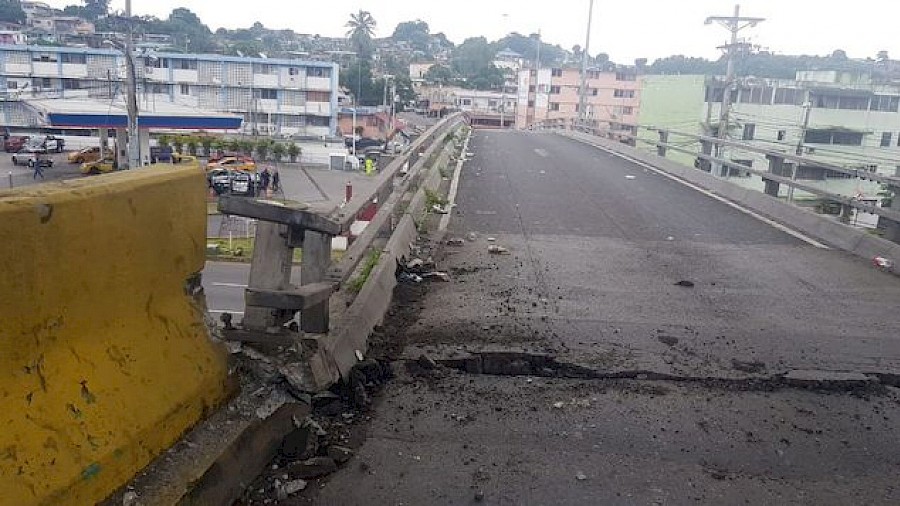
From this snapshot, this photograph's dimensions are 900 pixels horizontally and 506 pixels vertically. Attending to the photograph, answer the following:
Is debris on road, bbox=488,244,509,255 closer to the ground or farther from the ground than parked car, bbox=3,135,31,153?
farther from the ground

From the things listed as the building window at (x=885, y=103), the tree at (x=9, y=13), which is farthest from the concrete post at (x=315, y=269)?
the tree at (x=9, y=13)

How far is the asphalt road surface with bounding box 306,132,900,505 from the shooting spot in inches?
141

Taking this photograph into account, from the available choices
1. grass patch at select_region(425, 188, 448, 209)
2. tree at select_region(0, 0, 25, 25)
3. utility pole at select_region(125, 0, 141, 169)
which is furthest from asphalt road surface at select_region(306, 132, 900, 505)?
tree at select_region(0, 0, 25, 25)

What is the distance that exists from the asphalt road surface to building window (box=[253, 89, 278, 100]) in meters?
53.0

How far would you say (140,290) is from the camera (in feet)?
10.5

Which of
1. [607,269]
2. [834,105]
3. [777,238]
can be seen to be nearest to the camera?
[607,269]

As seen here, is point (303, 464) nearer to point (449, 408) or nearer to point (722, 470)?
point (449, 408)

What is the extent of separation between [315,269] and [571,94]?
8861 centimetres

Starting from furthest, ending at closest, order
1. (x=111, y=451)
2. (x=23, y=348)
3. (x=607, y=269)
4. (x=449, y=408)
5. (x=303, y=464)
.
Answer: (x=607, y=269) < (x=449, y=408) < (x=303, y=464) < (x=111, y=451) < (x=23, y=348)

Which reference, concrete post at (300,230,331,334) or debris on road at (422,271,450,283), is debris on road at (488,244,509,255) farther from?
concrete post at (300,230,331,334)

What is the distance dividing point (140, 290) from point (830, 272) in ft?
23.5

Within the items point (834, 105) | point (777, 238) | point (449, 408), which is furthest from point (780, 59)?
point (449, 408)

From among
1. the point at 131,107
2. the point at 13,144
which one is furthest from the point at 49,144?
the point at 131,107

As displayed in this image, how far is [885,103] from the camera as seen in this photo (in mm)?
39906
